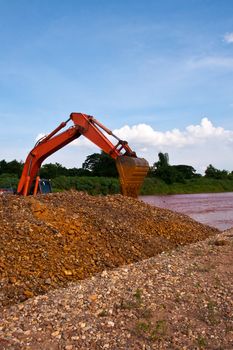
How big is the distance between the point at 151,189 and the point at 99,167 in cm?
680

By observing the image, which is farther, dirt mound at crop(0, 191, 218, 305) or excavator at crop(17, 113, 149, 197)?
excavator at crop(17, 113, 149, 197)

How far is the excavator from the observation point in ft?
39.5

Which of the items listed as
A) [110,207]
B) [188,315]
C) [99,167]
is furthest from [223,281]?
[99,167]

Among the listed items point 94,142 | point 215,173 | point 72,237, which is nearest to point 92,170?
point 215,173

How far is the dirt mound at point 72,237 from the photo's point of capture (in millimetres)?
6871

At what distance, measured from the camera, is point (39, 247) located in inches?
301

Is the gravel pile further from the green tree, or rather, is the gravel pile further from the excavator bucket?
the green tree

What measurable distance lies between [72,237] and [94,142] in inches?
201

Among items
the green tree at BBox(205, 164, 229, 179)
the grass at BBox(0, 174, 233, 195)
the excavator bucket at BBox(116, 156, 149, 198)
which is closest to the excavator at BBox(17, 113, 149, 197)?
the excavator bucket at BBox(116, 156, 149, 198)

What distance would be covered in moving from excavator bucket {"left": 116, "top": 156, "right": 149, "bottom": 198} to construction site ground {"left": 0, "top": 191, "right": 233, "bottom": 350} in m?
1.14

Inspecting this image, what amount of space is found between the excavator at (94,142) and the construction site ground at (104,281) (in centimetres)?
124

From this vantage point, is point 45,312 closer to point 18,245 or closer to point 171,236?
point 18,245

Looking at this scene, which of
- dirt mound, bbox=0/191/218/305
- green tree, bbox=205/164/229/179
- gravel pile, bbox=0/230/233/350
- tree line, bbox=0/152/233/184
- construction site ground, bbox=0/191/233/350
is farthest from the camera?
green tree, bbox=205/164/229/179

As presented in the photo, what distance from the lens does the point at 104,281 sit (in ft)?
21.8
